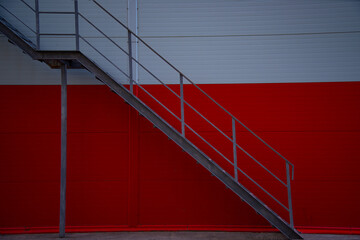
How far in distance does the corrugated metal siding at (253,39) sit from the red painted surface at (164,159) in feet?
0.97

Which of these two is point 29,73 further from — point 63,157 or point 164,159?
point 164,159

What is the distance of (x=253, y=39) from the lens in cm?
525

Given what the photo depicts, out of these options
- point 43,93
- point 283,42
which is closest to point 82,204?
point 43,93

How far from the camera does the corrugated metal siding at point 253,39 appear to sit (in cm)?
518

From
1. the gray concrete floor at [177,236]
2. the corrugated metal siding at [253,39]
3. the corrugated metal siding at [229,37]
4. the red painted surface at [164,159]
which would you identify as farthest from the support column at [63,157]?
the corrugated metal siding at [253,39]

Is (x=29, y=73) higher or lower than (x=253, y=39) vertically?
lower

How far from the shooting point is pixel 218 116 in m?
5.15

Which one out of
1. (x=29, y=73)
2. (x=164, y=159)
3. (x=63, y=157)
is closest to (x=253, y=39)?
(x=164, y=159)

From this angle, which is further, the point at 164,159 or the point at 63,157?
the point at 164,159

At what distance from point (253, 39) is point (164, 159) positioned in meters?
2.90

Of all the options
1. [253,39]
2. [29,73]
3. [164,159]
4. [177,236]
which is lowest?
[177,236]

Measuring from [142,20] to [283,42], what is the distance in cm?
278

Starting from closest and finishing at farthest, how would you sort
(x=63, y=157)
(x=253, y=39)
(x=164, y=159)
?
(x=63, y=157) < (x=164, y=159) < (x=253, y=39)

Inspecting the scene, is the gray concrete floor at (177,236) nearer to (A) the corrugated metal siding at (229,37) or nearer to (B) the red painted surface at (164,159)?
(B) the red painted surface at (164,159)
